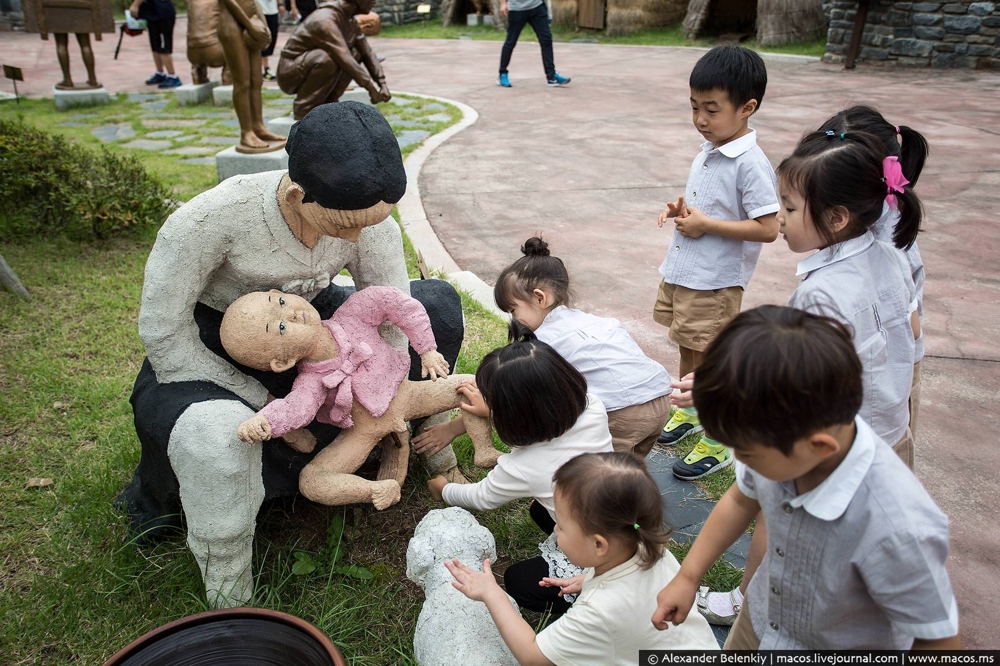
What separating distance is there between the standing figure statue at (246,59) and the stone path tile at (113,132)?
2.41m

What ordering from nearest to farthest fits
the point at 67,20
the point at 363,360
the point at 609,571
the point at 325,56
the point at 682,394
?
the point at 609,571 → the point at 682,394 → the point at 363,360 → the point at 325,56 → the point at 67,20

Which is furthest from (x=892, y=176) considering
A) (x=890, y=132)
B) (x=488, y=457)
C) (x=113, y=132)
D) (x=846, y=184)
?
(x=113, y=132)

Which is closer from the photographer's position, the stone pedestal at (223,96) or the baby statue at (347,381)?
the baby statue at (347,381)

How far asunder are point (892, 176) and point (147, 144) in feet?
24.9

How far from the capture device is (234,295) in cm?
237

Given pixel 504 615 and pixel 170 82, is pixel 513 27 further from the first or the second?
pixel 504 615

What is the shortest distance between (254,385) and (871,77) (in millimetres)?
10902

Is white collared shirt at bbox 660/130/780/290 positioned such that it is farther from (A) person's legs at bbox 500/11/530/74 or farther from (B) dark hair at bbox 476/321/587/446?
(A) person's legs at bbox 500/11/530/74

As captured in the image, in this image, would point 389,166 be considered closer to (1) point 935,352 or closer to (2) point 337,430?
(2) point 337,430

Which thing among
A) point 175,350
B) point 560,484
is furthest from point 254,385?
point 560,484

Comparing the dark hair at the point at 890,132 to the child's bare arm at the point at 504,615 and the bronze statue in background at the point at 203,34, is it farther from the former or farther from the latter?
the bronze statue in background at the point at 203,34

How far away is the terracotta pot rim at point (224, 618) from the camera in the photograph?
6.14 ft

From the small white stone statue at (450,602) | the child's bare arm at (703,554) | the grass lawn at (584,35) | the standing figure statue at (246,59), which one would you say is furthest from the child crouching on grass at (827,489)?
the grass lawn at (584,35)

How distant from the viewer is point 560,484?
1.86 meters
